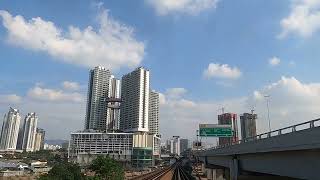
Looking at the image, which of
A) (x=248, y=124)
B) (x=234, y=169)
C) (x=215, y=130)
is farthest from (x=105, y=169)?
(x=248, y=124)

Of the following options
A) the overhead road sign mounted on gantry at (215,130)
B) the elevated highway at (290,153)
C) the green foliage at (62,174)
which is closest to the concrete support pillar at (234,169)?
the elevated highway at (290,153)

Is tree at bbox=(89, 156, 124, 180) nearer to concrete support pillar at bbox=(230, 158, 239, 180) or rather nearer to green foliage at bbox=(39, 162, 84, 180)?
green foliage at bbox=(39, 162, 84, 180)

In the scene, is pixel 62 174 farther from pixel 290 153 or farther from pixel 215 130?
pixel 290 153

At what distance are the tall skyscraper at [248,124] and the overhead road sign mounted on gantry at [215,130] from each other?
102 ft

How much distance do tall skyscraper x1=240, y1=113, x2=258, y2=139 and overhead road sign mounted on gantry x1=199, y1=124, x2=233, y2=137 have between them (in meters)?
31.2

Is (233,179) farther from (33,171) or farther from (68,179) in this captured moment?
(33,171)

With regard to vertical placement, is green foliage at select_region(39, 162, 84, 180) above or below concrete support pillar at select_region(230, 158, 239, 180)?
below

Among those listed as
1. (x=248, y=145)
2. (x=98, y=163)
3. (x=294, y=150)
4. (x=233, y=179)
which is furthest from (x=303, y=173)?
(x=98, y=163)

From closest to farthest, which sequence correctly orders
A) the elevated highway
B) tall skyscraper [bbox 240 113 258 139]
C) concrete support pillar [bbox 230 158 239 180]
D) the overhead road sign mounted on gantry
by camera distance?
the elevated highway, concrete support pillar [bbox 230 158 239 180], the overhead road sign mounted on gantry, tall skyscraper [bbox 240 113 258 139]

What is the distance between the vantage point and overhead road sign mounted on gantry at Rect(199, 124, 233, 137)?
70625mm

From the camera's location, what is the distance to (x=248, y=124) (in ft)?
336

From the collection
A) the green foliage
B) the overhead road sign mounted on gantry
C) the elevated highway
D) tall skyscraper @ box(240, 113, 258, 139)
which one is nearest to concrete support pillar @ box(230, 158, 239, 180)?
the elevated highway

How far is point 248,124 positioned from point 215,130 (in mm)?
33849

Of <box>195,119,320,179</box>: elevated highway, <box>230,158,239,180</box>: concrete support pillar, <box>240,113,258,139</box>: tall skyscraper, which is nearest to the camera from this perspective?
<box>195,119,320,179</box>: elevated highway
